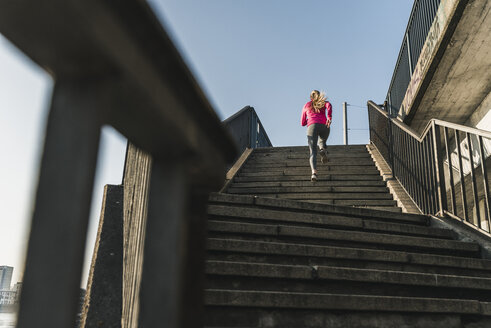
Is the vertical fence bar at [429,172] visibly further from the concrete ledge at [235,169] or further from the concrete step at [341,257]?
the concrete ledge at [235,169]

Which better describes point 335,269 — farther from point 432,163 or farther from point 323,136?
point 323,136

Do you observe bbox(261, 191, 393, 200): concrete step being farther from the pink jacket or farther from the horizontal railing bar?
the pink jacket

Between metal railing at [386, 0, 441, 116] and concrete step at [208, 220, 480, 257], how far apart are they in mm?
4206

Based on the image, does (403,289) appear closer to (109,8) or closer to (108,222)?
(108,222)

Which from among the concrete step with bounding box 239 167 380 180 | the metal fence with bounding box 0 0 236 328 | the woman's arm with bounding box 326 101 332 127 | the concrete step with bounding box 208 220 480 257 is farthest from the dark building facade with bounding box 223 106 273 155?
the metal fence with bounding box 0 0 236 328

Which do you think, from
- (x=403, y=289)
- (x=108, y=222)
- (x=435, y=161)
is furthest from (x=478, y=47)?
(x=108, y=222)

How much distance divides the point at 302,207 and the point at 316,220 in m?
0.30

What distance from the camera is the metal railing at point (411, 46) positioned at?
7561mm

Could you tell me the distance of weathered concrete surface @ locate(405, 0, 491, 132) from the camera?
5.65 metres

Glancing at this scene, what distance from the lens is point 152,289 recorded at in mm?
955

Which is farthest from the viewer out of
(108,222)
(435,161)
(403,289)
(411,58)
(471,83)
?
(411,58)

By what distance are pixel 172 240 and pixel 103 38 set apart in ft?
1.42

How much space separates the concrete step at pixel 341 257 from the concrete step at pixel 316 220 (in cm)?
50

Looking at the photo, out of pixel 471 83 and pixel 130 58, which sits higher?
pixel 471 83
